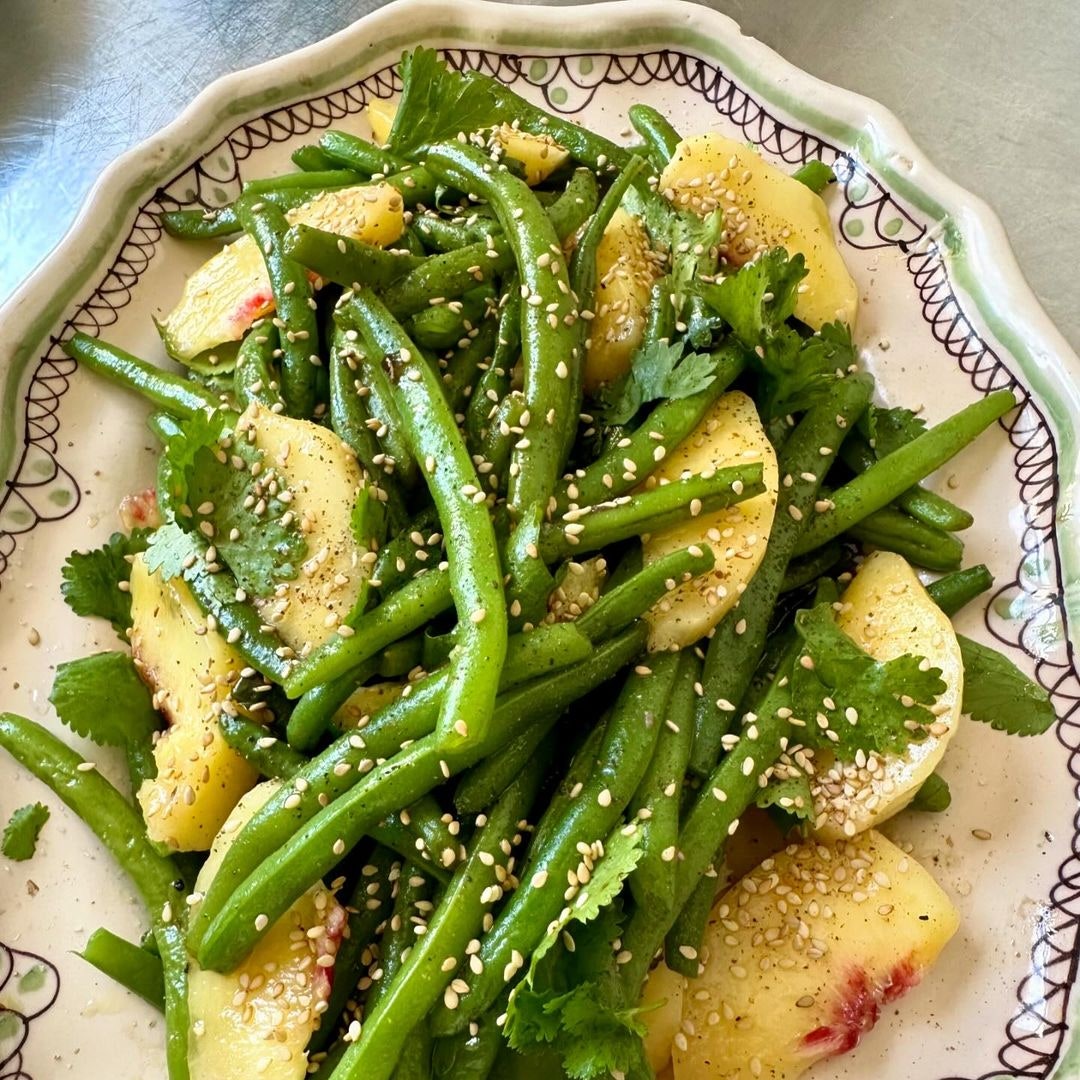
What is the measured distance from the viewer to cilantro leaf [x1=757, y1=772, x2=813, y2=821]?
93.2 inches

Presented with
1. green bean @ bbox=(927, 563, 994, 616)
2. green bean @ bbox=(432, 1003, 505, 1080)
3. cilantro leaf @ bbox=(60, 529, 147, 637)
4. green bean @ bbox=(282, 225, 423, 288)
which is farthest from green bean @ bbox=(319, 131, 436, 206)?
green bean @ bbox=(432, 1003, 505, 1080)

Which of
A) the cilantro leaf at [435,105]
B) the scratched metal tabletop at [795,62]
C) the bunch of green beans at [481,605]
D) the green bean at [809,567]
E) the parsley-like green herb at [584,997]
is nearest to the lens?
the parsley-like green herb at [584,997]

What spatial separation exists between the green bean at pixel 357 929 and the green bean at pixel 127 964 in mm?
426

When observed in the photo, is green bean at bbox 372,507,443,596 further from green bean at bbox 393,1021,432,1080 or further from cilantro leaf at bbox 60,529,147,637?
green bean at bbox 393,1021,432,1080

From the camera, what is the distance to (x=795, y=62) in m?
4.75

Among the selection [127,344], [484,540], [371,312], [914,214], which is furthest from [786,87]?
[127,344]

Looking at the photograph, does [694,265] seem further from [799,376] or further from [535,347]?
[535,347]

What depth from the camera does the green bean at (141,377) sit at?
291cm

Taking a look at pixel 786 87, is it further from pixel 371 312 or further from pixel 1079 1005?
pixel 1079 1005

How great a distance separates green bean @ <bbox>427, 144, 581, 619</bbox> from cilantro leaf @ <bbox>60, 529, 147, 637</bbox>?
1136 millimetres

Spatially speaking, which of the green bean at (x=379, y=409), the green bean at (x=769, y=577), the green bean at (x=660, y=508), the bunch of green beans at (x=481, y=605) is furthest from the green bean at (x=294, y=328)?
the green bean at (x=769, y=577)

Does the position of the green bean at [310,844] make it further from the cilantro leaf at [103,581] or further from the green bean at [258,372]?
the green bean at [258,372]

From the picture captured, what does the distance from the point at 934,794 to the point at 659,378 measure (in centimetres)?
131

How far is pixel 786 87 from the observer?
11.0 ft
